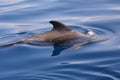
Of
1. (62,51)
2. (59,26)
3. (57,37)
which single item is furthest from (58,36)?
(62,51)

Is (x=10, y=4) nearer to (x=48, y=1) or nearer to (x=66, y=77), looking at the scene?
(x=48, y=1)

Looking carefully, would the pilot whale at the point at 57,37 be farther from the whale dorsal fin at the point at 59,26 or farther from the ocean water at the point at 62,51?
the ocean water at the point at 62,51

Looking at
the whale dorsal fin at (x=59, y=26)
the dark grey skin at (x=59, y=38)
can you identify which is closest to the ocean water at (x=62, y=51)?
the dark grey skin at (x=59, y=38)

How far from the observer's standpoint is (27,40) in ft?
35.9

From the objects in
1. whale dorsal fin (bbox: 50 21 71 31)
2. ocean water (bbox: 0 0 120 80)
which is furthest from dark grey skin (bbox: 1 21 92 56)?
ocean water (bbox: 0 0 120 80)

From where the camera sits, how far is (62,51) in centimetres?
1020

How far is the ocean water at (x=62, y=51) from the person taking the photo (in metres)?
8.52

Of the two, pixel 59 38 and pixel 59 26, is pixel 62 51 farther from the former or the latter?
pixel 59 26

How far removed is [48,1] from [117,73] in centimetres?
1029

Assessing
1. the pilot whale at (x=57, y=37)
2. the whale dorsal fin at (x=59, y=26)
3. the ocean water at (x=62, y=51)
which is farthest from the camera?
the pilot whale at (x=57, y=37)

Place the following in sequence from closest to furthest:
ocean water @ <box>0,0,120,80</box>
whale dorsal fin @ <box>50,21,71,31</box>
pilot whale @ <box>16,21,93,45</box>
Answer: ocean water @ <box>0,0,120,80</box> → whale dorsal fin @ <box>50,21,71,31</box> → pilot whale @ <box>16,21,93,45</box>

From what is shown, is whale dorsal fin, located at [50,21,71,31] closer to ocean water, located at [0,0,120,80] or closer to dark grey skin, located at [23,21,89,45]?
dark grey skin, located at [23,21,89,45]

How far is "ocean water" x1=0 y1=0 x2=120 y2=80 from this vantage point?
28.0 feet

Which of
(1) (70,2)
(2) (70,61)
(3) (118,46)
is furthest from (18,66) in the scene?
(1) (70,2)
